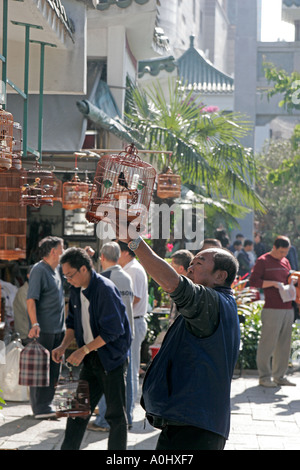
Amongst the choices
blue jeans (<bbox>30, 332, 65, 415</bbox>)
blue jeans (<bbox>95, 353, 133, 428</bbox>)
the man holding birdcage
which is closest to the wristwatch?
the man holding birdcage

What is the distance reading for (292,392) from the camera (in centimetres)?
1081

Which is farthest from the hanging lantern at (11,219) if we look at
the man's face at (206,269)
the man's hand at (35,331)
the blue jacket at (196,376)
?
the blue jacket at (196,376)

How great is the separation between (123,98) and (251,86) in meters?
13.8

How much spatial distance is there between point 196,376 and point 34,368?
15.9 ft

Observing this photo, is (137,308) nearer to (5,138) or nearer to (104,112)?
(5,138)

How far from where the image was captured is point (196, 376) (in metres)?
4.20

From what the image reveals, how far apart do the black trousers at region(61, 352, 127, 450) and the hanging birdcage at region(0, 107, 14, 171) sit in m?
2.01

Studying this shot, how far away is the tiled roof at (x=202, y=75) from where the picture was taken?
3878cm

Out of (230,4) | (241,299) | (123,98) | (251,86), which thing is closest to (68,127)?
(123,98)

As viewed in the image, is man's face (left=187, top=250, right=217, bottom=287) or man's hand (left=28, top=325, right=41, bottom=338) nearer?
man's face (left=187, top=250, right=217, bottom=287)

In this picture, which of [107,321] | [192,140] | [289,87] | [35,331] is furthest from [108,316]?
[289,87]

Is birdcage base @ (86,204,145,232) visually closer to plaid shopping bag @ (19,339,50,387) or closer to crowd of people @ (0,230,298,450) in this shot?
crowd of people @ (0,230,298,450)

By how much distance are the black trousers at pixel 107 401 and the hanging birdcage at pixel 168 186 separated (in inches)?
176

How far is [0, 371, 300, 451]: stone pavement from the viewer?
25.6 ft
